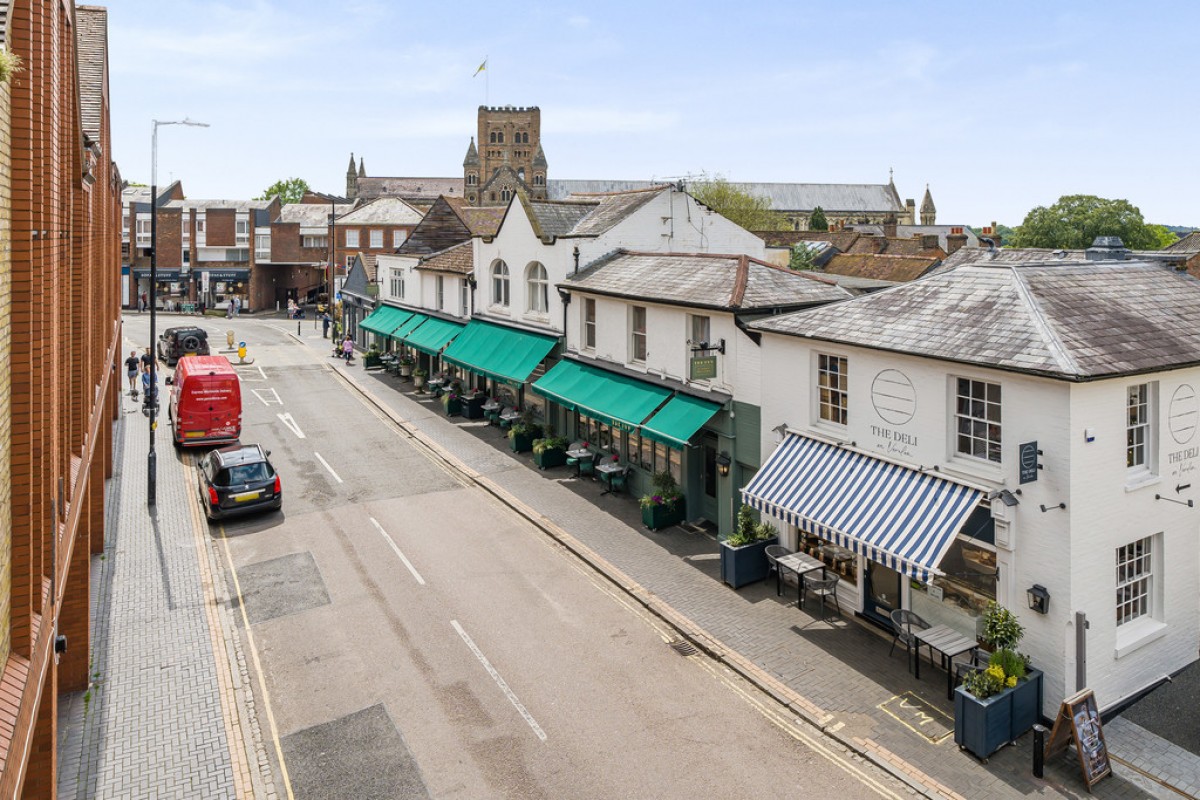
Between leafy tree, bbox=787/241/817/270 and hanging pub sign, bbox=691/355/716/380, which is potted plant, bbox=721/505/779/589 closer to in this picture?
hanging pub sign, bbox=691/355/716/380

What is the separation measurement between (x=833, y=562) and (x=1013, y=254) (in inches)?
473

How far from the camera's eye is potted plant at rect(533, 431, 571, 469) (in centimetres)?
2795

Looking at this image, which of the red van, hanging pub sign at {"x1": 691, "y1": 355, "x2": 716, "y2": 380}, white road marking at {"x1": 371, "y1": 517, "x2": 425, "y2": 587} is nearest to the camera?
white road marking at {"x1": 371, "y1": 517, "x2": 425, "y2": 587}

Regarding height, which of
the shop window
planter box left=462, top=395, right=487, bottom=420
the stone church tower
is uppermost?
the stone church tower

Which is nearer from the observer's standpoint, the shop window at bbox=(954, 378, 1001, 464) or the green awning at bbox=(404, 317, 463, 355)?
the shop window at bbox=(954, 378, 1001, 464)

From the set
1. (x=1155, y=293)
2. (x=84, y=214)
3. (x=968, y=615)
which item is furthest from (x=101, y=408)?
(x=1155, y=293)

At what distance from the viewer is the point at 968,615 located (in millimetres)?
14688

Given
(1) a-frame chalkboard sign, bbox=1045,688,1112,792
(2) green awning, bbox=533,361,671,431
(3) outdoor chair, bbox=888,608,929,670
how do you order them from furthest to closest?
(2) green awning, bbox=533,361,671,431 → (3) outdoor chair, bbox=888,608,929,670 → (1) a-frame chalkboard sign, bbox=1045,688,1112,792

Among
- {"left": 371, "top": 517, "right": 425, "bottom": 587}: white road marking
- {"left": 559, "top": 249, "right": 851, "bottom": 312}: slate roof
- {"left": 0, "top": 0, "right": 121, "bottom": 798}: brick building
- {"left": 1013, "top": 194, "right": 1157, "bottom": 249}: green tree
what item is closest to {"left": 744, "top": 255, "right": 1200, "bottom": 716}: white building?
{"left": 559, "top": 249, "right": 851, "bottom": 312}: slate roof

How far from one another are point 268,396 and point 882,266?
123ft

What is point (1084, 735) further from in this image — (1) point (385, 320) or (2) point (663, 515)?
(1) point (385, 320)

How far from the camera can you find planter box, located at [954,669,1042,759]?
1228 centimetres

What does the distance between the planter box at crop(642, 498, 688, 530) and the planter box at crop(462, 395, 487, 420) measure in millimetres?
A: 14939

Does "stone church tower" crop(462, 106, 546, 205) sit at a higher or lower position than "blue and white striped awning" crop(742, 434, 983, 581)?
higher
